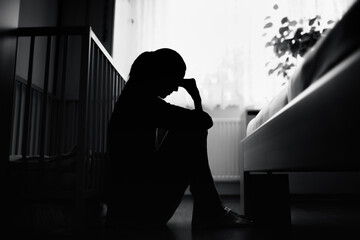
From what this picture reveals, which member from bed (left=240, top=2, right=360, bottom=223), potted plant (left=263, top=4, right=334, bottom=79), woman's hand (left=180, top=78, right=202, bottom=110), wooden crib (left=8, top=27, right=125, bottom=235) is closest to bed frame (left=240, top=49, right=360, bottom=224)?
bed (left=240, top=2, right=360, bottom=223)

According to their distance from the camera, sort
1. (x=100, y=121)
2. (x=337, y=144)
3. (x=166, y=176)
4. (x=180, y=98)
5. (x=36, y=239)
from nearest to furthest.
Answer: (x=337, y=144) < (x=36, y=239) < (x=166, y=176) < (x=100, y=121) < (x=180, y=98)

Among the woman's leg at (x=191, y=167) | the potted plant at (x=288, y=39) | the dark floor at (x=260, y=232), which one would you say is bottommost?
the dark floor at (x=260, y=232)

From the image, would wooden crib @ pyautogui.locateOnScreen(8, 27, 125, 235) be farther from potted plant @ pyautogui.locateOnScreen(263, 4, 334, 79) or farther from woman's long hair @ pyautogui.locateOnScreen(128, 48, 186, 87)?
potted plant @ pyautogui.locateOnScreen(263, 4, 334, 79)

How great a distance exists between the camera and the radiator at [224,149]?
2.92 meters

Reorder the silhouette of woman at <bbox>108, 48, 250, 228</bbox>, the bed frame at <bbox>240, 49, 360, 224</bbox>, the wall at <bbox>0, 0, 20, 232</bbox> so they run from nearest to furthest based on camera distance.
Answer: the bed frame at <bbox>240, 49, 360, 224</bbox>, the wall at <bbox>0, 0, 20, 232</bbox>, the silhouette of woman at <bbox>108, 48, 250, 228</bbox>

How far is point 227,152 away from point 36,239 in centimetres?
199

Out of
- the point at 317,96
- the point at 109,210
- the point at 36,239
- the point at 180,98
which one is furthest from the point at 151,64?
the point at 180,98

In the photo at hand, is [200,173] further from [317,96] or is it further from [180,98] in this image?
[180,98]

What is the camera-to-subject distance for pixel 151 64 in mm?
1382

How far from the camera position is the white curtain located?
2908mm

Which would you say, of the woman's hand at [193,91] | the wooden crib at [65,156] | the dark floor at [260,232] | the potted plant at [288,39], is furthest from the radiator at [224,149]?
the wooden crib at [65,156]

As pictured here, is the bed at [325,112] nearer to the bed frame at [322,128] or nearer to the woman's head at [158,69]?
the bed frame at [322,128]

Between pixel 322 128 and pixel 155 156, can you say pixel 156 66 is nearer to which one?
pixel 155 156

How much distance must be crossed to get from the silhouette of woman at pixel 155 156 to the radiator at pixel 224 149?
1.50m
